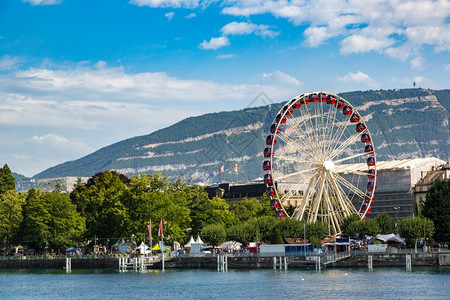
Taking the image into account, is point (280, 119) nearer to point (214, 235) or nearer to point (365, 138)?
point (365, 138)

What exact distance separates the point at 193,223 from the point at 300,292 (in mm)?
56963

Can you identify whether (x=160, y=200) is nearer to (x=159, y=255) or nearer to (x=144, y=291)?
(x=159, y=255)

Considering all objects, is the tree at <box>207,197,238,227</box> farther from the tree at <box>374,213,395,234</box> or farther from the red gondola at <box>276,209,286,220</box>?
the tree at <box>374,213,395,234</box>

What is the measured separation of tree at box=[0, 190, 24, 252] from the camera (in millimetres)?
123938

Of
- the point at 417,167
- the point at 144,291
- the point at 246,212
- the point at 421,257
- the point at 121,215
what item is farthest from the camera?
the point at 417,167

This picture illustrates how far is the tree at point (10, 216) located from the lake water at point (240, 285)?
25.1 meters

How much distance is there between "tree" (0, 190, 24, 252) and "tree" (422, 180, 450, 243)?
6053cm

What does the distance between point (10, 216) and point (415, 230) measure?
2438 inches

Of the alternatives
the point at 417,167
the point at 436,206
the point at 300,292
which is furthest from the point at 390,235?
the point at 417,167

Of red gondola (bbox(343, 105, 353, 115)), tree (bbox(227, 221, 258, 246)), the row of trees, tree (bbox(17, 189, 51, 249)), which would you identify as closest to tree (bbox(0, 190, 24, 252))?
tree (bbox(17, 189, 51, 249))

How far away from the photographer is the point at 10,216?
414ft

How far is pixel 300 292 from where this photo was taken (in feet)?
231

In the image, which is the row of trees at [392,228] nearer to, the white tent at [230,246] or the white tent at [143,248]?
the white tent at [230,246]

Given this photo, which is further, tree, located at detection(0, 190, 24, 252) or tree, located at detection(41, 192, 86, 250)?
tree, located at detection(0, 190, 24, 252)
